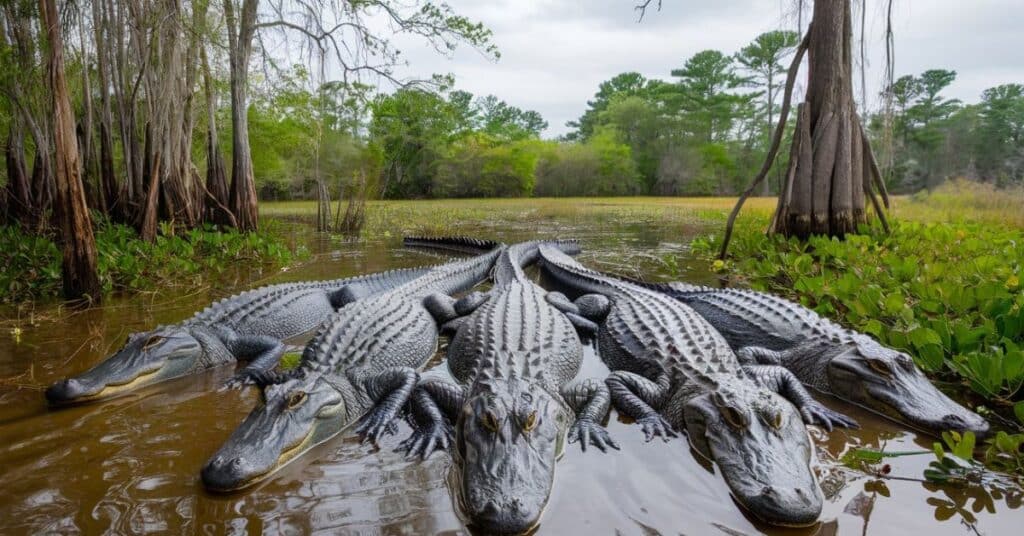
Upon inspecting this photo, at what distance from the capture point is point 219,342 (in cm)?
403

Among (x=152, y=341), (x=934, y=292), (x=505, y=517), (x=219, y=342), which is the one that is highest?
(x=934, y=292)

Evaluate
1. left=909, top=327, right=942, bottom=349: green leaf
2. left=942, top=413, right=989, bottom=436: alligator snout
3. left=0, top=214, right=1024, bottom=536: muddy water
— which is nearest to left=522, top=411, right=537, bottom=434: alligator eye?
left=0, top=214, right=1024, bottom=536: muddy water

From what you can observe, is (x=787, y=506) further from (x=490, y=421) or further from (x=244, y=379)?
(x=244, y=379)

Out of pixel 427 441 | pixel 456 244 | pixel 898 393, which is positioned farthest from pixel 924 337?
pixel 456 244

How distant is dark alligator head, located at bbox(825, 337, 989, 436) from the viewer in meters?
2.61

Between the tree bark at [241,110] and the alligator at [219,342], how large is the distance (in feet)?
16.3

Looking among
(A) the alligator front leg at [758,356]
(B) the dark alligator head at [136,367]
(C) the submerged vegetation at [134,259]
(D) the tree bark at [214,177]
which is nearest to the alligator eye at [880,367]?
(A) the alligator front leg at [758,356]

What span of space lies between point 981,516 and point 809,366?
1526 millimetres

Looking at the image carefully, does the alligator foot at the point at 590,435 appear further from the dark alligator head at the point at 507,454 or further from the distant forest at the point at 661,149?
the distant forest at the point at 661,149

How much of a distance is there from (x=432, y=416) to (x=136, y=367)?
201cm

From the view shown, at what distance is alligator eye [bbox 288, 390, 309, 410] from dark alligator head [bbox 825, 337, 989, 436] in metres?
3.10

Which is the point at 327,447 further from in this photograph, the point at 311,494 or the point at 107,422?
the point at 107,422

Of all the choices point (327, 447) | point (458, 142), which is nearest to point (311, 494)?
point (327, 447)

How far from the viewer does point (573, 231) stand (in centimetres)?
1313
